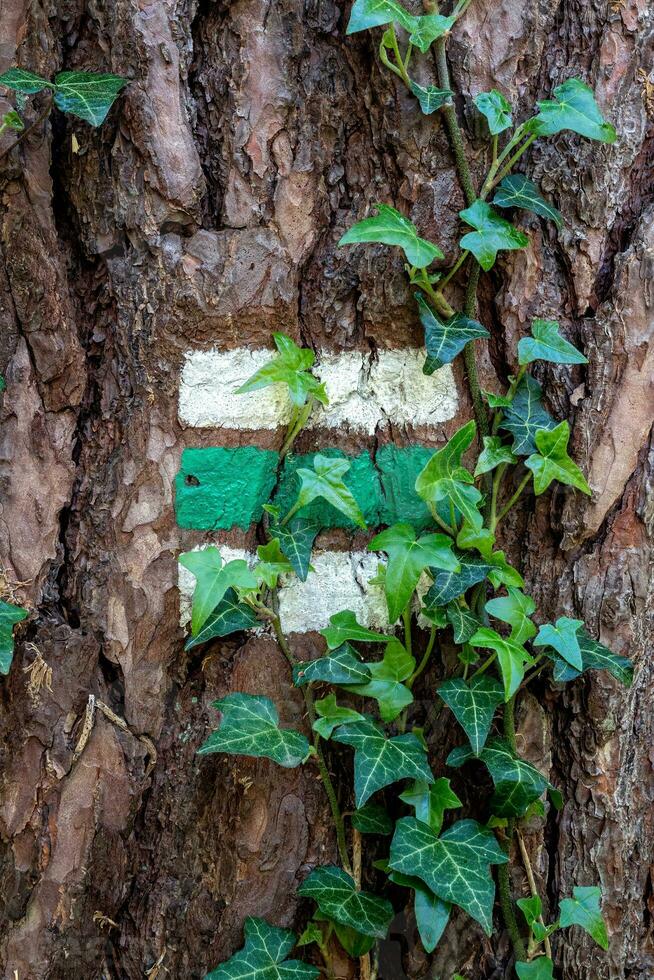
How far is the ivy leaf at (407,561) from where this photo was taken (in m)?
1.16

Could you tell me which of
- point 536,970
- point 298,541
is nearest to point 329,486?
point 298,541

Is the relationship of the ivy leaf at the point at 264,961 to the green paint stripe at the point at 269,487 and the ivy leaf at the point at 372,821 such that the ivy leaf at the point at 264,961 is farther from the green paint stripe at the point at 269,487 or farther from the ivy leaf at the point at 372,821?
the green paint stripe at the point at 269,487

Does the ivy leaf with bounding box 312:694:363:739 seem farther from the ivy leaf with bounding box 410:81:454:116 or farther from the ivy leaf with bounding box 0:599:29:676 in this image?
the ivy leaf with bounding box 410:81:454:116

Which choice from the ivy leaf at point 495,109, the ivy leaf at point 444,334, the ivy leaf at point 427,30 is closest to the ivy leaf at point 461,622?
the ivy leaf at point 444,334

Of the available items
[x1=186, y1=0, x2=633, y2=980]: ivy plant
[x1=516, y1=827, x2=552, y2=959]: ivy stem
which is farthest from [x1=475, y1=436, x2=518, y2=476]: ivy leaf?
[x1=516, y1=827, x2=552, y2=959]: ivy stem

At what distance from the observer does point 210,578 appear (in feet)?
3.69

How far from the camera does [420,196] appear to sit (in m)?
1.27

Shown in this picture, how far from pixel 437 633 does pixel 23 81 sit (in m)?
1.00

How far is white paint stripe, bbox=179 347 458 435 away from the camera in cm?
127

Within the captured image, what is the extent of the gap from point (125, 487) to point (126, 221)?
40 cm

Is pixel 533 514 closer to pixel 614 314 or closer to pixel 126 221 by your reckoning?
pixel 614 314

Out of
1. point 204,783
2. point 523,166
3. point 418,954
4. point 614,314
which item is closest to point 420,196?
point 523,166

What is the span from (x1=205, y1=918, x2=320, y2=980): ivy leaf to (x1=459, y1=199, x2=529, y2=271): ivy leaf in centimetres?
102

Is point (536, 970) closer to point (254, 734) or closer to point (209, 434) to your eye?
point (254, 734)
